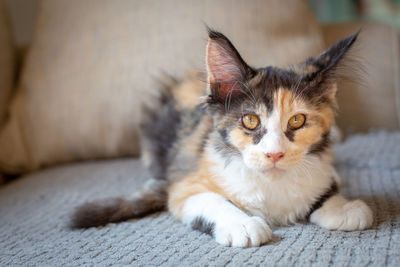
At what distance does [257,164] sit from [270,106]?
151 millimetres

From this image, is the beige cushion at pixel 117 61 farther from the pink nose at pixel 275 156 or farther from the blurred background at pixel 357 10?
the blurred background at pixel 357 10

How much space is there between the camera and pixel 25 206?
128 cm

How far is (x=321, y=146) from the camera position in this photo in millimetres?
1055

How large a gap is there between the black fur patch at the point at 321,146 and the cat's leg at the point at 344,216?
5.7 inches

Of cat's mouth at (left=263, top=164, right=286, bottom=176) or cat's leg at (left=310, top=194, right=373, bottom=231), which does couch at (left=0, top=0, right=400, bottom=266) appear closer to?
cat's leg at (left=310, top=194, right=373, bottom=231)

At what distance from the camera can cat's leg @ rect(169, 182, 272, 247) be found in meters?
0.89

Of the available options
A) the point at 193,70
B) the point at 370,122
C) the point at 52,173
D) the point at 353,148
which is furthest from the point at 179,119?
the point at 370,122

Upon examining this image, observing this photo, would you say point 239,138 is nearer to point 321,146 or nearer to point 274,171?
point 274,171

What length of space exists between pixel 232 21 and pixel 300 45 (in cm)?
31

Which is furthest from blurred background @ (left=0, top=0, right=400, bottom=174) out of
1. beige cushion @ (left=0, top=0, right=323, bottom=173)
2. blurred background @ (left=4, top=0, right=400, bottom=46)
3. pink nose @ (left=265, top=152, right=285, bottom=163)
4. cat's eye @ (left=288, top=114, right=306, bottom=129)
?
blurred background @ (left=4, top=0, right=400, bottom=46)

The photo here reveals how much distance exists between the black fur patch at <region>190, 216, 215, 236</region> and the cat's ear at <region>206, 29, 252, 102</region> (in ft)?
1.08

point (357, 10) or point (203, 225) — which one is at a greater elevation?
point (357, 10)

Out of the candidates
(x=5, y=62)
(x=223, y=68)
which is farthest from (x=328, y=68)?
(x=5, y=62)

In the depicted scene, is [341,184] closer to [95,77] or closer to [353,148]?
[353,148]
